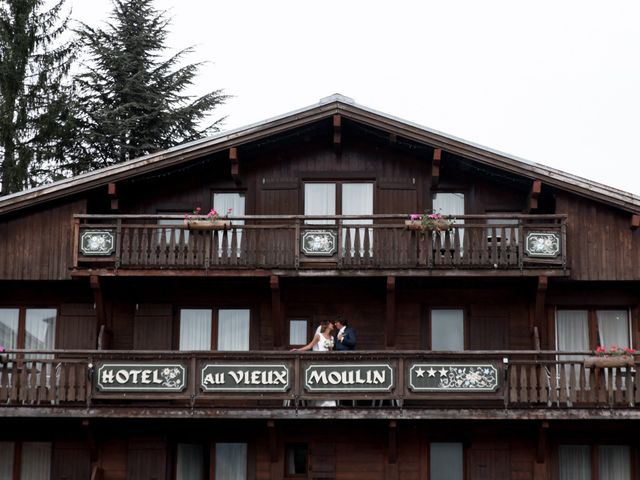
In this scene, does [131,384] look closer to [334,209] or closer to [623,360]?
[334,209]

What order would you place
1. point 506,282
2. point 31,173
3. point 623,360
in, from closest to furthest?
point 623,360 → point 506,282 → point 31,173

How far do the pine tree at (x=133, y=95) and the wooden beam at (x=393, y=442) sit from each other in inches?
723

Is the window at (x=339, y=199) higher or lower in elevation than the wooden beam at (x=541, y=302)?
higher

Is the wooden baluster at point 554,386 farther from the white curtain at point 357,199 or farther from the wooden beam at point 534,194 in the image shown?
the white curtain at point 357,199

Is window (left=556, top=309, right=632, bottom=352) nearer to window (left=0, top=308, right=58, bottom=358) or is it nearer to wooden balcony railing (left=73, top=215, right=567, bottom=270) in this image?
wooden balcony railing (left=73, top=215, right=567, bottom=270)

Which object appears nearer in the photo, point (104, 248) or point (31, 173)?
point (104, 248)

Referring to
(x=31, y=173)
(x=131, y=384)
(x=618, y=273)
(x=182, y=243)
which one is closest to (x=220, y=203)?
(x=182, y=243)

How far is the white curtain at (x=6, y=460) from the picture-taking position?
3189 centimetres

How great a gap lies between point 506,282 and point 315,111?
578cm

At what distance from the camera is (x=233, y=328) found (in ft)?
108

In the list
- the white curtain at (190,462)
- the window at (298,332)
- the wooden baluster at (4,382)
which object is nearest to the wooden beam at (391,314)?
the window at (298,332)

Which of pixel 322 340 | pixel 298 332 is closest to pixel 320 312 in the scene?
pixel 298 332

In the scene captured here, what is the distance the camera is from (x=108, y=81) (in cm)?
4816

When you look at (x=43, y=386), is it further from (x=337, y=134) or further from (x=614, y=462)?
(x=614, y=462)
